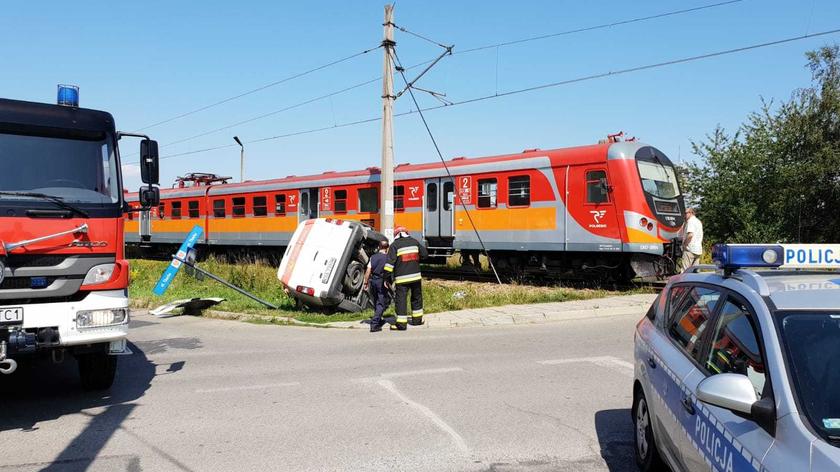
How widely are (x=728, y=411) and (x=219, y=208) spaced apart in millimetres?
24671

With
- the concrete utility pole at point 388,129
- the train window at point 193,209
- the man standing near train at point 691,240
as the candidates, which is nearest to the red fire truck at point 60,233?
the concrete utility pole at point 388,129

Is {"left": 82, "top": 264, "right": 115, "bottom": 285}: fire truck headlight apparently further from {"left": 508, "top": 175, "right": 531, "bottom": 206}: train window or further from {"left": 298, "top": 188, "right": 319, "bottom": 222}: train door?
{"left": 298, "top": 188, "right": 319, "bottom": 222}: train door

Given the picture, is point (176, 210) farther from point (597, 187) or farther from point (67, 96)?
point (67, 96)

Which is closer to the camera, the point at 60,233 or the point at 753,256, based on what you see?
the point at 753,256

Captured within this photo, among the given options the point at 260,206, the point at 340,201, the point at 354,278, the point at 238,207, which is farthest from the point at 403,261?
the point at 238,207

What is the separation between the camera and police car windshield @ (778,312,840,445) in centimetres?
243

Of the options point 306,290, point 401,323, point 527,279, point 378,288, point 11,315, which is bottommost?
point 401,323

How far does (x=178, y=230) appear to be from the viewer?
28.0 meters

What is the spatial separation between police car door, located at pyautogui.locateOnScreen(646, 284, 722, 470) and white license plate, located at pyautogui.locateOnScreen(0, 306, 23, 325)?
483 centimetres

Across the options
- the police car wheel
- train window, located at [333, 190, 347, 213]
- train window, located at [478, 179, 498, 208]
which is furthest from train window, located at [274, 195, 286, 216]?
the police car wheel

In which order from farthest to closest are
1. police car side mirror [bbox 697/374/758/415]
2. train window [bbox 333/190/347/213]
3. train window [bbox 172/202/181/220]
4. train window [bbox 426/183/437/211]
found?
train window [bbox 172/202/181/220]
train window [bbox 333/190/347/213]
train window [bbox 426/183/437/211]
police car side mirror [bbox 697/374/758/415]

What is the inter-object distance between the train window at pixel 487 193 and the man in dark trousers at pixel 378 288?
240 inches

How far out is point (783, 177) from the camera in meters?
23.0

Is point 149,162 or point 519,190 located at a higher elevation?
point 519,190
